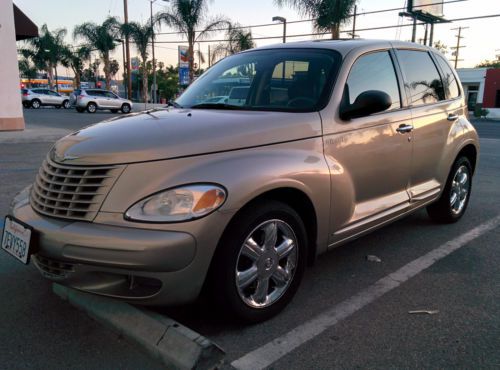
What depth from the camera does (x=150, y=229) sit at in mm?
2299

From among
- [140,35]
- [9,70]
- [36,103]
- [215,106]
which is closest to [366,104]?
[215,106]

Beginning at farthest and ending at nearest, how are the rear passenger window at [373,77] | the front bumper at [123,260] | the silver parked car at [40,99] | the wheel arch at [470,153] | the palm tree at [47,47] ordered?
the palm tree at [47,47]
the silver parked car at [40,99]
the wheel arch at [470,153]
the rear passenger window at [373,77]
the front bumper at [123,260]

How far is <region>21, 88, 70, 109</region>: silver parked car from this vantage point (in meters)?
34.1

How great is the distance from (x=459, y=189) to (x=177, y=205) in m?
3.74

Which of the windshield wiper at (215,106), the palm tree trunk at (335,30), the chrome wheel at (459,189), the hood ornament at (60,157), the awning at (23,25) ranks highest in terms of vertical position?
the palm tree trunk at (335,30)

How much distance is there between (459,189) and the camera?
498cm

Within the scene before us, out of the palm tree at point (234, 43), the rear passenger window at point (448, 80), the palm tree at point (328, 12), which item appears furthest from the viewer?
the palm tree at point (234, 43)

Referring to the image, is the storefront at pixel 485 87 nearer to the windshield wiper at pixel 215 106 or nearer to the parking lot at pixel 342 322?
the parking lot at pixel 342 322

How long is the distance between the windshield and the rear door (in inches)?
39.0

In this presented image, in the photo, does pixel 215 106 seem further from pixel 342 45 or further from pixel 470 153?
pixel 470 153

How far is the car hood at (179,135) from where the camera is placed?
2490 mm

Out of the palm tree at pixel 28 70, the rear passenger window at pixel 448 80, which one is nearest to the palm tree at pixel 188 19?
the rear passenger window at pixel 448 80

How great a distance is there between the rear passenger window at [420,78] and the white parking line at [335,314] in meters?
1.36

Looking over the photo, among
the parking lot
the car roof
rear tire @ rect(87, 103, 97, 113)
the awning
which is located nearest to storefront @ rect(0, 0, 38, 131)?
the awning
